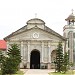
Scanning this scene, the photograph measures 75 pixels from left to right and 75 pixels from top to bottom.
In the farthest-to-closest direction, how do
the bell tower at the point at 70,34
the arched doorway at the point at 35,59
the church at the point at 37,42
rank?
the bell tower at the point at 70,34 → the arched doorway at the point at 35,59 → the church at the point at 37,42

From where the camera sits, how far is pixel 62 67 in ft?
202

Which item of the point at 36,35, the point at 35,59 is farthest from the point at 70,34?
the point at 35,59

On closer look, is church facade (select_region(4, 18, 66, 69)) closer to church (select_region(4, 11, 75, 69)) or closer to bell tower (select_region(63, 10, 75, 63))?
church (select_region(4, 11, 75, 69))

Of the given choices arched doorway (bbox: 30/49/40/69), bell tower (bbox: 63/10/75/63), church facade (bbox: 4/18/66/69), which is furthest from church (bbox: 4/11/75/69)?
bell tower (bbox: 63/10/75/63)

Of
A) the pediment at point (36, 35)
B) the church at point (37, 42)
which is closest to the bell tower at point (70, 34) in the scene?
the church at point (37, 42)

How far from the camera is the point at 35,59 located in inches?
3275

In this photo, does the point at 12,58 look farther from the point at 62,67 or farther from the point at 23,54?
the point at 23,54

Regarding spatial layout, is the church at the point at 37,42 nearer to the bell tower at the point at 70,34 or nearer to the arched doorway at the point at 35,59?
the arched doorway at the point at 35,59

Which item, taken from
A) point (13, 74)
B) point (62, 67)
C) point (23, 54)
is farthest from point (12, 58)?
point (23, 54)

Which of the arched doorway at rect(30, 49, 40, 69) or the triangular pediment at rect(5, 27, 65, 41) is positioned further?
the arched doorway at rect(30, 49, 40, 69)

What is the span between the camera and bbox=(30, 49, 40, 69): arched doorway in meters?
80.3

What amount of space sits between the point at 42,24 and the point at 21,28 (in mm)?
4510

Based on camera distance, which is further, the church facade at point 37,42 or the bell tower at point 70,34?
the bell tower at point 70,34

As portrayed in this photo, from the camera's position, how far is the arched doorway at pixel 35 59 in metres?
80.3
